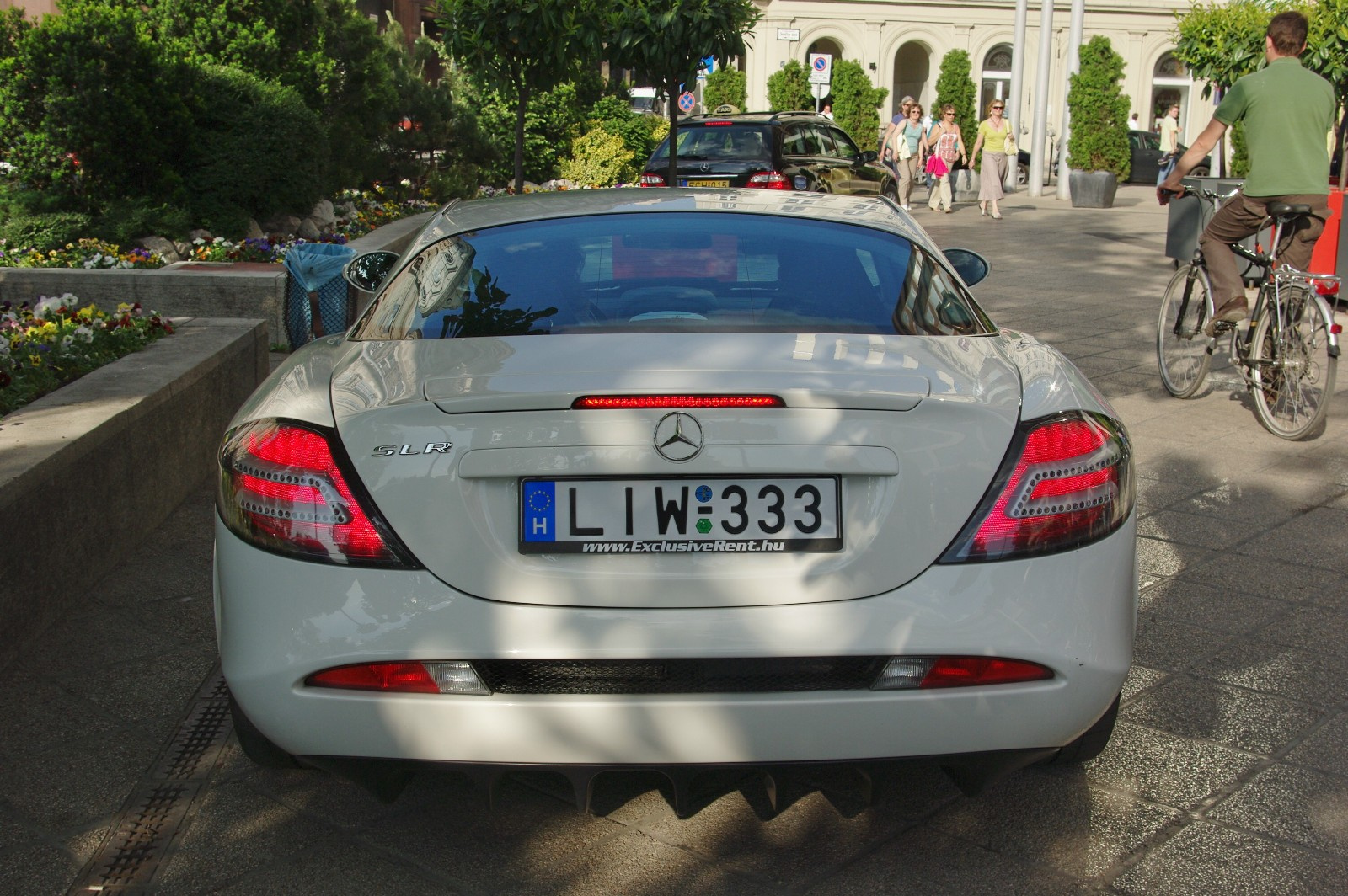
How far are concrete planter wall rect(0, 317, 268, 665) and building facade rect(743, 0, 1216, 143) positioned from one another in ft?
164

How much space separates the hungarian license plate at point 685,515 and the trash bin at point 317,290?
6504 millimetres

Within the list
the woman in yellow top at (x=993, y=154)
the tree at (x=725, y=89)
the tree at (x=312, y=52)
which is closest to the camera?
the tree at (x=312, y=52)

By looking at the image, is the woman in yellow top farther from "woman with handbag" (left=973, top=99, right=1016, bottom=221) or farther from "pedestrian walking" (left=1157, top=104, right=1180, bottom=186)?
"pedestrian walking" (left=1157, top=104, right=1180, bottom=186)

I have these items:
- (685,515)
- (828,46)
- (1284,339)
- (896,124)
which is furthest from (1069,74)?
(685,515)

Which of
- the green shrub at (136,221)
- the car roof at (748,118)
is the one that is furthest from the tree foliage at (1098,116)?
the green shrub at (136,221)

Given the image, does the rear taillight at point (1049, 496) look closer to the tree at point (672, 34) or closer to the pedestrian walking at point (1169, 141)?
the tree at point (672, 34)

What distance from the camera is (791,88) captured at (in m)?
47.7

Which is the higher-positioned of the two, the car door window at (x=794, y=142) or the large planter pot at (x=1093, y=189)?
the car door window at (x=794, y=142)

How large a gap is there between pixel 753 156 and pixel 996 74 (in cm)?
4427

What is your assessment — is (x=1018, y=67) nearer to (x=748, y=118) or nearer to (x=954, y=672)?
(x=748, y=118)

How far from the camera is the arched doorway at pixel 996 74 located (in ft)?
188

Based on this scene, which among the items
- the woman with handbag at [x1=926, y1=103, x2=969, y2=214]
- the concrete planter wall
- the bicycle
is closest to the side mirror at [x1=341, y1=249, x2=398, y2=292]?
the concrete planter wall

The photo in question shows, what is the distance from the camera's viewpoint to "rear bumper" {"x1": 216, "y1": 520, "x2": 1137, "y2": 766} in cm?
260

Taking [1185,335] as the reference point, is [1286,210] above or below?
above
